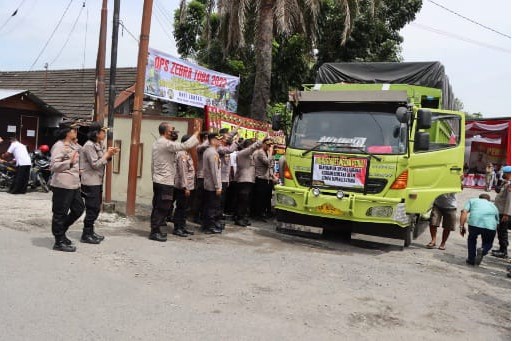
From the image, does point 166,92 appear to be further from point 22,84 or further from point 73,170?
point 22,84

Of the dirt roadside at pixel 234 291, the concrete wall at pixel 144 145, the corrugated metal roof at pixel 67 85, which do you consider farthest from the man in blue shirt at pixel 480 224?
the corrugated metal roof at pixel 67 85

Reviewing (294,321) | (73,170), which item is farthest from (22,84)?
(294,321)

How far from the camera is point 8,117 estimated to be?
17344 millimetres

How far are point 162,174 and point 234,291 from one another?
9.36 feet

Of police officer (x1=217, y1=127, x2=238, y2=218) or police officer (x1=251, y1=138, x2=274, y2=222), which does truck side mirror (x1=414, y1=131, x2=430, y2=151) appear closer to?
police officer (x1=217, y1=127, x2=238, y2=218)

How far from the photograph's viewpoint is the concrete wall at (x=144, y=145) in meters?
10.7

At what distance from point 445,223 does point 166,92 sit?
23.0ft

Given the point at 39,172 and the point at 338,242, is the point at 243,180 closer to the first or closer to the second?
the point at 338,242

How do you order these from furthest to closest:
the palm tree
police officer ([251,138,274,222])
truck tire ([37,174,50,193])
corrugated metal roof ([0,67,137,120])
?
corrugated metal roof ([0,67,137,120]), the palm tree, truck tire ([37,174,50,193]), police officer ([251,138,274,222])

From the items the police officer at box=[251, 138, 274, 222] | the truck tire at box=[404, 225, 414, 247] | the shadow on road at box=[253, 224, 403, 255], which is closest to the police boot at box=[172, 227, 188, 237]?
the shadow on road at box=[253, 224, 403, 255]

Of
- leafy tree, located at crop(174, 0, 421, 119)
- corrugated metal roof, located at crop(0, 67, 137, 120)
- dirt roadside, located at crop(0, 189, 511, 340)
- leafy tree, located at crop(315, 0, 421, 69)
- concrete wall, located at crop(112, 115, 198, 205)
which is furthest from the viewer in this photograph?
leafy tree, located at crop(315, 0, 421, 69)

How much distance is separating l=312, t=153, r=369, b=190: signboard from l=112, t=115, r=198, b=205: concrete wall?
10.7 ft

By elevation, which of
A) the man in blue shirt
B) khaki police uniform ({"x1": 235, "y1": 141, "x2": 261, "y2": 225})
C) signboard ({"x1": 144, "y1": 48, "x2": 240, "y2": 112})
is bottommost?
the man in blue shirt

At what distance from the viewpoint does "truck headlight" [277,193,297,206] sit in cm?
857
